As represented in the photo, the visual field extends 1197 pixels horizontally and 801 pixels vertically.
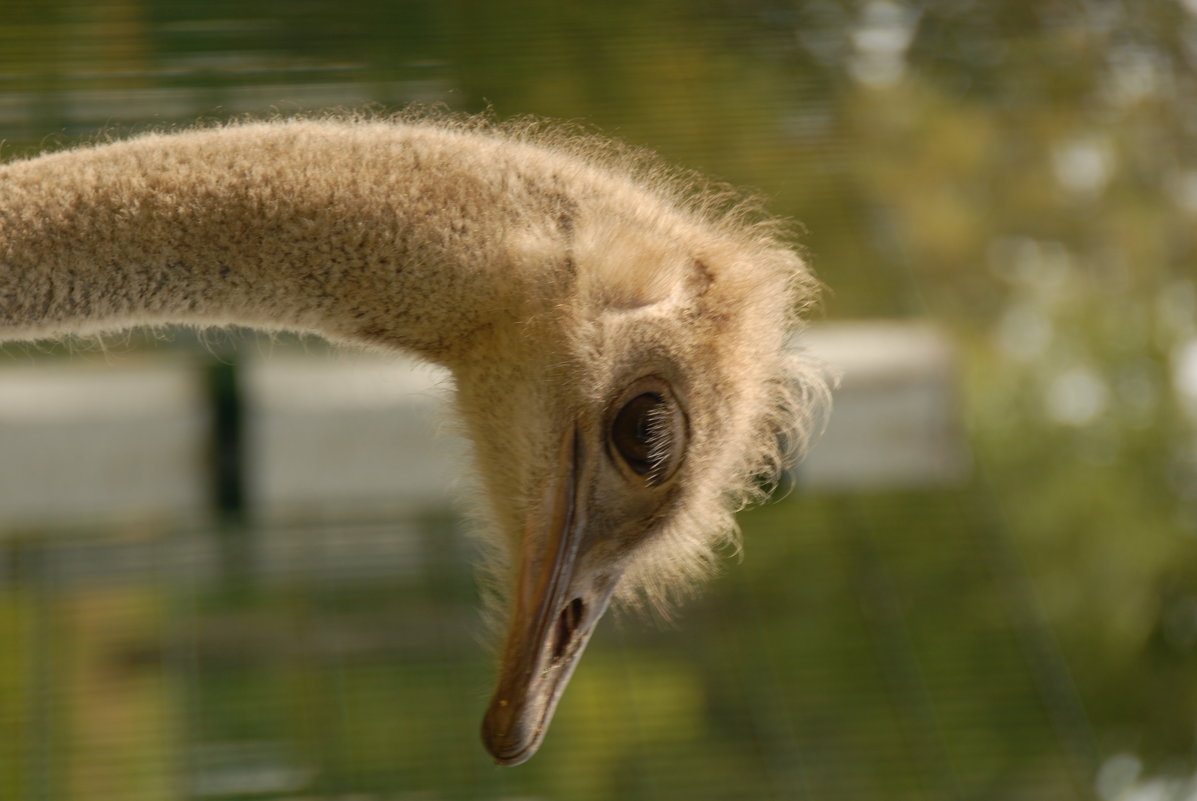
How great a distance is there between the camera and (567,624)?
1.24 m

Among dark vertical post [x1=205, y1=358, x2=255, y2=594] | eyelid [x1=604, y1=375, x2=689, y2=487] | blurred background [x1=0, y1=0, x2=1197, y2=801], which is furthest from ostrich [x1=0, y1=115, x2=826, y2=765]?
dark vertical post [x1=205, y1=358, x2=255, y2=594]

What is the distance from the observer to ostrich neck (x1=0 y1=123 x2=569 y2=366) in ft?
4.11

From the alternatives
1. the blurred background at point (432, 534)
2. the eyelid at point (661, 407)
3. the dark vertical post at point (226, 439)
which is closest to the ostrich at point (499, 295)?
the eyelid at point (661, 407)

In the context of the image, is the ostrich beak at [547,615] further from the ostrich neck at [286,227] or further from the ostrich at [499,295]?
the ostrich neck at [286,227]

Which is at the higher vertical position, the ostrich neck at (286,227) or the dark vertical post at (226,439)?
the ostrich neck at (286,227)

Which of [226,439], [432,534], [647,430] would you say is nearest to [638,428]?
[647,430]

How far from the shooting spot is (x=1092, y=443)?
7855 millimetres

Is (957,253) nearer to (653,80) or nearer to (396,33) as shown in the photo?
(653,80)

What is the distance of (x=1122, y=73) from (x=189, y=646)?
501 centimetres

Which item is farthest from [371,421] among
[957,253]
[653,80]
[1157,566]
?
[957,253]

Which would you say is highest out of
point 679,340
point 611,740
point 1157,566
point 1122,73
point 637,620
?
point 679,340

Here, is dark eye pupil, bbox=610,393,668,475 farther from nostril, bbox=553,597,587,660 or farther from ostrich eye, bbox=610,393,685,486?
nostril, bbox=553,597,587,660

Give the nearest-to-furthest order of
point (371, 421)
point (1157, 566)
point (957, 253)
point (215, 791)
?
point (371, 421) < point (215, 791) < point (1157, 566) < point (957, 253)

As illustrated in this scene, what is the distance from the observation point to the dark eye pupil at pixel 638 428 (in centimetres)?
120
